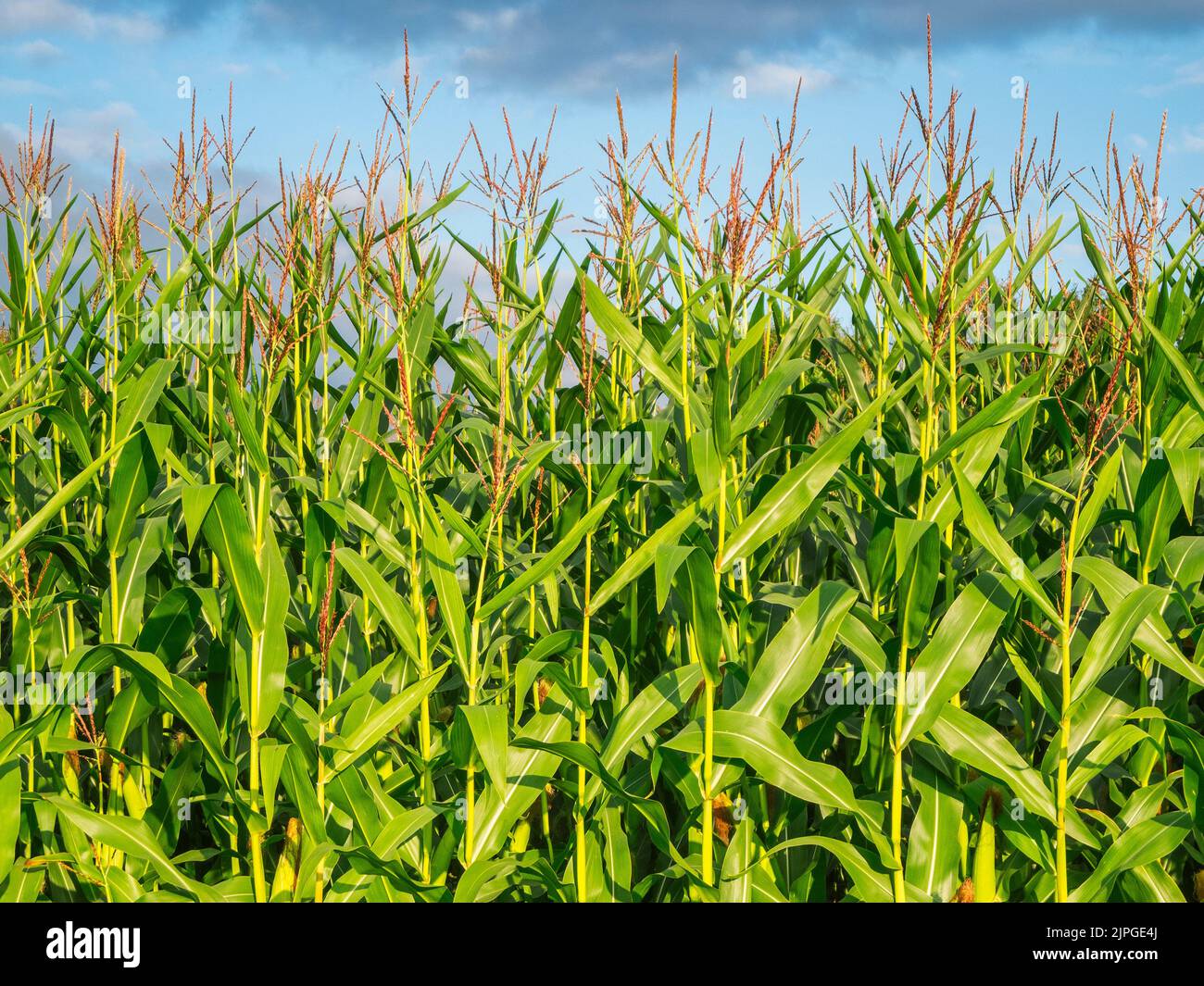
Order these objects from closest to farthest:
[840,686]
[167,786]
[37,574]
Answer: [840,686]
[167,786]
[37,574]

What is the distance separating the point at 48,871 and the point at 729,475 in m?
2.83

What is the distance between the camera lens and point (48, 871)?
3.48 metres

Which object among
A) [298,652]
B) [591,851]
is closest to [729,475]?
[591,851]

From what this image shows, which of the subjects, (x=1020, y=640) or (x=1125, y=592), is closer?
(x=1125, y=592)

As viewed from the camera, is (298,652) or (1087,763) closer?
(1087,763)

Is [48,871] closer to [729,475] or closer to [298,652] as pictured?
[298,652]
